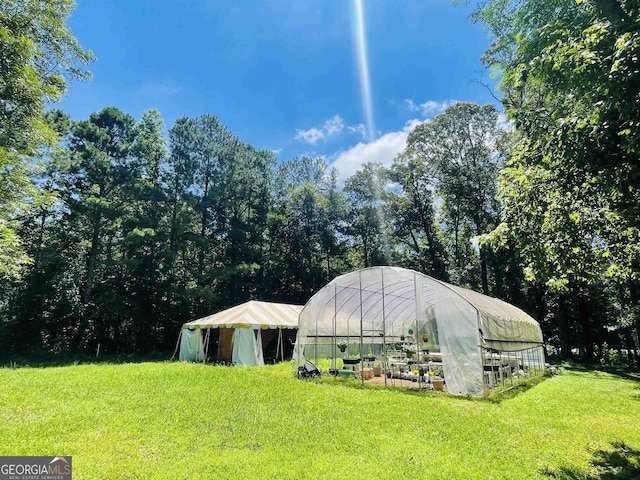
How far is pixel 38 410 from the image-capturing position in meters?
6.12

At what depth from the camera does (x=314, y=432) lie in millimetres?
5141

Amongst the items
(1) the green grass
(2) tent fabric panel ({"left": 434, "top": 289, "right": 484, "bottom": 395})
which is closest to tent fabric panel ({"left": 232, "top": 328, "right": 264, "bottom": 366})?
(1) the green grass

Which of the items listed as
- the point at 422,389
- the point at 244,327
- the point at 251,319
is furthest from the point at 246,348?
the point at 422,389

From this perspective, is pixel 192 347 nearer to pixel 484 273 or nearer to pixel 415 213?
pixel 484 273

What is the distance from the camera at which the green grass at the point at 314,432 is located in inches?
152

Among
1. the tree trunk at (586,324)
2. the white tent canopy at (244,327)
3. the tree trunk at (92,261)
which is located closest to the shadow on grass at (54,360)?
the white tent canopy at (244,327)

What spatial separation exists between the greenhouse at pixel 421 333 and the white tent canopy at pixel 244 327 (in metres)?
3.31

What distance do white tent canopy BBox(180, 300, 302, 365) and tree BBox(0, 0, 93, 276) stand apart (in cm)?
760

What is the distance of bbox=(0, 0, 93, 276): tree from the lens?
8891 mm

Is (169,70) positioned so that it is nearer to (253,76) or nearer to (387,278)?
(253,76)

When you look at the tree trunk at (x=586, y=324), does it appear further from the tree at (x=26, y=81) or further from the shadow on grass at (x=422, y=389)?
the tree at (x=26, y=81)

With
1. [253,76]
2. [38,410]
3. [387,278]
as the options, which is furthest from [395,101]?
[38,410]

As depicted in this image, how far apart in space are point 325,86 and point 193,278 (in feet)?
54.0

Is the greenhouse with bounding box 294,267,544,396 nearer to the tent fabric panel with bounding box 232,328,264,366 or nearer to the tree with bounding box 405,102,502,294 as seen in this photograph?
the tent fabric panel with bounding box 232,328,264,366
